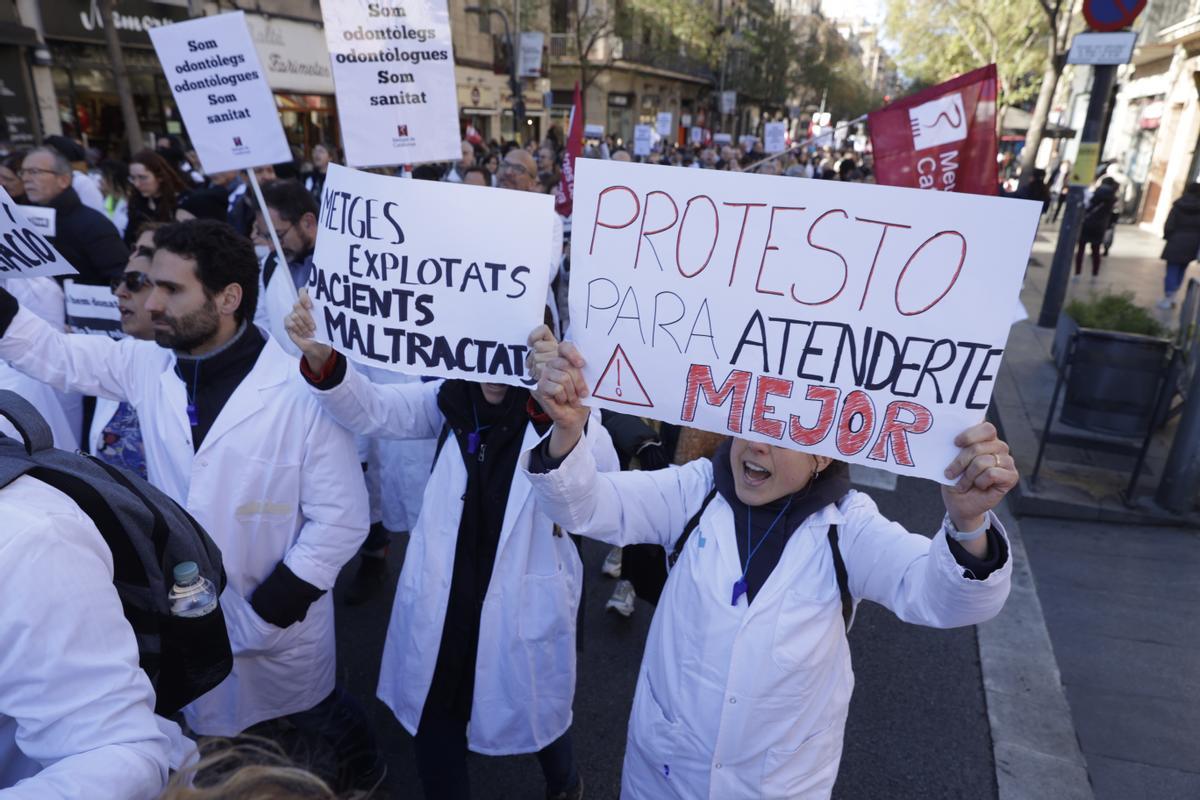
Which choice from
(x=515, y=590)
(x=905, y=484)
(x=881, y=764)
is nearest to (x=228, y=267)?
(x=515, y=590)

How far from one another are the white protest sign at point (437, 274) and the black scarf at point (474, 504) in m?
0.28

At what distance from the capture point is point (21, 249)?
2643 mm

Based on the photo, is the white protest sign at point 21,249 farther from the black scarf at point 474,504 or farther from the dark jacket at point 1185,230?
the dark jacket at point 1185,230

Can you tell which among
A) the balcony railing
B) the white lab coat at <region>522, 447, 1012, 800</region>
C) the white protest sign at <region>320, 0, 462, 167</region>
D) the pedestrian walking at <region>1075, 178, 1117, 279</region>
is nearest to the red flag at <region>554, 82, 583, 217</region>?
the white protest sign at <region>320, 0, 462, 167</region>

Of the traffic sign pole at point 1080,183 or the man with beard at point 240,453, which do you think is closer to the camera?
the man with beard at point 240,453

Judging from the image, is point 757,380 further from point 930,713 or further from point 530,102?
point 530,102

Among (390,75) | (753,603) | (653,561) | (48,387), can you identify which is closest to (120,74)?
(390,75)

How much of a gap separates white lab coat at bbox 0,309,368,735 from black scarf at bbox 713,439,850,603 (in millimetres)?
1287

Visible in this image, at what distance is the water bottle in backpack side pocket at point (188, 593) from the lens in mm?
1441

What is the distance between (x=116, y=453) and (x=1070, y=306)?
20.2 ft

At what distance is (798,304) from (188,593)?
136 cm

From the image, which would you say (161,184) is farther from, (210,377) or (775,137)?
(775,137)

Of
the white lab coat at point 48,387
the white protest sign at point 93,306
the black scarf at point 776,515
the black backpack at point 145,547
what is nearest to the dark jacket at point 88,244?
the white lab coat at point 48,387

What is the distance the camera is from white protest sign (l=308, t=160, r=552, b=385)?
6.46ft
